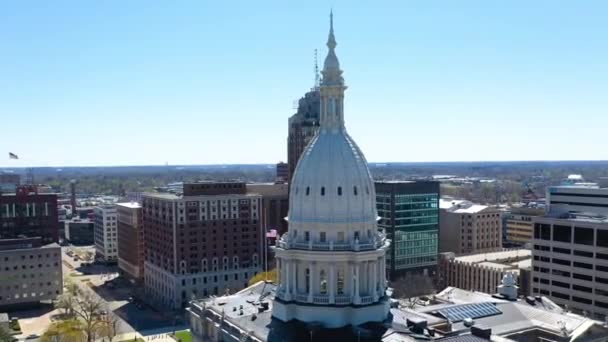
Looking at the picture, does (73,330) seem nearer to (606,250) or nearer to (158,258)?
(158,258)

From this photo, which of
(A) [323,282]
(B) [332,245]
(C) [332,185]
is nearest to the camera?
(B) [332,245]

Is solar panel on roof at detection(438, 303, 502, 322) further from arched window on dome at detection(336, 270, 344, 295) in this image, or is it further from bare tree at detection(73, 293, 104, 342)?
bare tree at detection(73, 293, 104, 342)

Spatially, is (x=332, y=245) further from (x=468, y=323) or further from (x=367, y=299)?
(x=468, y=323)

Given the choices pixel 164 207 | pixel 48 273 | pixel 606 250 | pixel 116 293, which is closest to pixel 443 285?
pixel 606 250

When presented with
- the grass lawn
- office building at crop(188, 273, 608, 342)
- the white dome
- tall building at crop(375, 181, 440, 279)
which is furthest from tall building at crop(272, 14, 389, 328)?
tall building at crop(375, 181, 440, 279)

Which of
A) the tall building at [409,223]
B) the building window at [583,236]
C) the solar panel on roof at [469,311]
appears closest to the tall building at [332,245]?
the solar panel on roof at [469,311]

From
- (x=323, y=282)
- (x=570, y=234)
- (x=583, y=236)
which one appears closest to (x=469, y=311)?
(x=323, y=282)
